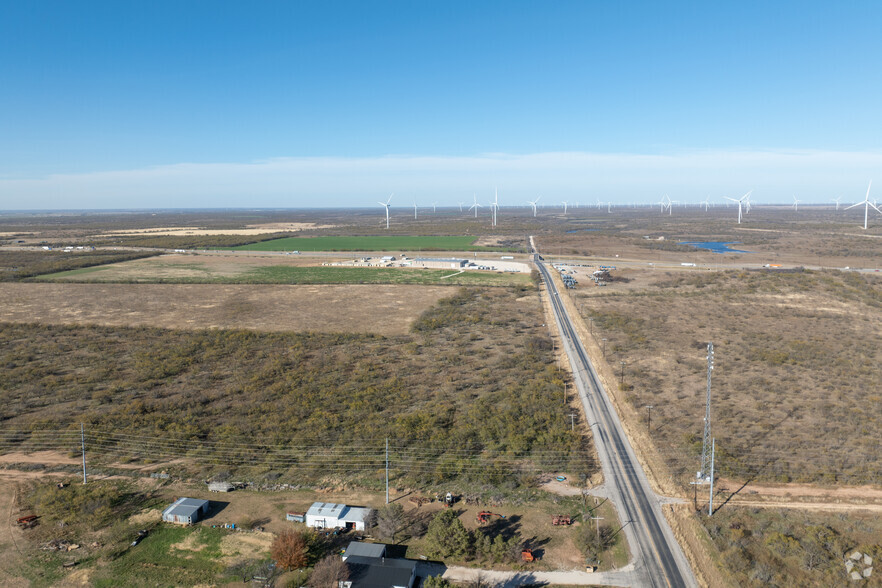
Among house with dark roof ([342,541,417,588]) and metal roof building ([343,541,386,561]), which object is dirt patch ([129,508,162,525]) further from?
house with dark roof ([342,541,417,588])

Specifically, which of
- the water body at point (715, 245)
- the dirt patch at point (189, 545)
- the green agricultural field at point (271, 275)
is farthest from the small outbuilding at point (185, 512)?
the water body at point (715, 245)

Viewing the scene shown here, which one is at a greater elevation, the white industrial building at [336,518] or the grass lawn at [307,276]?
the grass lawn at [307,276]

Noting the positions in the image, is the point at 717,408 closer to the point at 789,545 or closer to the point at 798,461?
the point at 798,461

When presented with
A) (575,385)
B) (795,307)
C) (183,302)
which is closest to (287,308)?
(183,302)

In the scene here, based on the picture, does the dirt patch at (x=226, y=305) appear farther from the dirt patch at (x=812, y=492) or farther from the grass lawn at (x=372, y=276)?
the dirt patch at (x=812, y=492)

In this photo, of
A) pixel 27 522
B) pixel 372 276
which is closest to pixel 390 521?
pixel 27 522

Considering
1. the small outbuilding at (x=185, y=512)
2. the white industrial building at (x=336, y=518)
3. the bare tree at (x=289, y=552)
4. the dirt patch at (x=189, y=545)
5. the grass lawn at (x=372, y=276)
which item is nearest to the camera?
the bare tree at (x=289, y=552)
